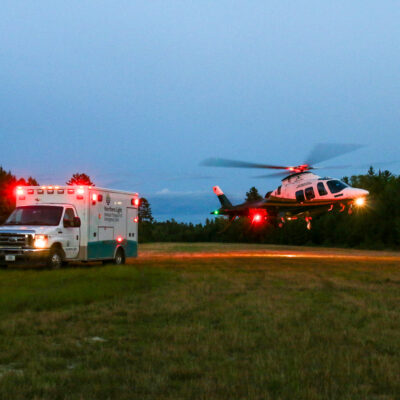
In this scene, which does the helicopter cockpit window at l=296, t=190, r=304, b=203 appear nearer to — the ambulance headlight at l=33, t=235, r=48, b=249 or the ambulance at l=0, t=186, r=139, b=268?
the ambulance at l=0, t=186, r=139, b=268

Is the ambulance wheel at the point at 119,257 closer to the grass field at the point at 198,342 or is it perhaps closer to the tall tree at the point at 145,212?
the grass field at the point at 198,342

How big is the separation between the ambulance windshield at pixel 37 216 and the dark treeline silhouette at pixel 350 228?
29.7 m

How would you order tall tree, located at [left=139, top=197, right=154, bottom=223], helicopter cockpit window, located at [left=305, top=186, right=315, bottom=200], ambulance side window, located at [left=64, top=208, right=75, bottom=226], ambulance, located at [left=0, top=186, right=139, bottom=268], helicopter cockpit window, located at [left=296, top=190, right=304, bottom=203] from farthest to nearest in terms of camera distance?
tall tree, located at [left=139, top=197, right=154, bottom=223]
helicopter cockpit window, located at [left=296, top=190, right=304, bottom=203]
helicopter cockpit window, located at [left=305, top=186, right=315, bottom=200]
ambulance side window, located at [left=64, top=208, right=75, bottom=226]
ambulance, located at [left=0, top=186, right=139, bottom=268]

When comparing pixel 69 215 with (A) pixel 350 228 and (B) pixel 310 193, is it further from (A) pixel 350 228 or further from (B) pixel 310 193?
(A) pixel 350 228

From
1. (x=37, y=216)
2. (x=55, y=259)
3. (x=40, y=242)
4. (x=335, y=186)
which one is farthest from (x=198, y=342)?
(x=335, y=186)

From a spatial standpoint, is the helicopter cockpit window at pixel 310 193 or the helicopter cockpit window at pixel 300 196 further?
A: the helicopter cockpit window at pixel 300 196

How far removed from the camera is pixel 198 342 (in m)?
8.41

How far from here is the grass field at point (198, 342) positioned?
20.0 ft

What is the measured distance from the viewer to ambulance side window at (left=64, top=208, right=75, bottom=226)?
22.2 m

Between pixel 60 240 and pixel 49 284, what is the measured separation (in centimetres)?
595

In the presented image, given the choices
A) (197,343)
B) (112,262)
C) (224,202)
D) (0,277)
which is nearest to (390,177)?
(224,202)

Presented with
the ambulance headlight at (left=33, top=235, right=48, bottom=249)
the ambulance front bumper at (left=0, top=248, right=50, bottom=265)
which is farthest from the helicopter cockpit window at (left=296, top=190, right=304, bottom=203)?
the ambulance front bumper at (left=0, top=248, right=50, bottom=265)

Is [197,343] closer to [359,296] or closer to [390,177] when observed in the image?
[359,296]

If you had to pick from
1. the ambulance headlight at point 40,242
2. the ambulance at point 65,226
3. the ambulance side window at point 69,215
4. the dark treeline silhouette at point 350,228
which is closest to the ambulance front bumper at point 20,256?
the ambulance at point 65,226
